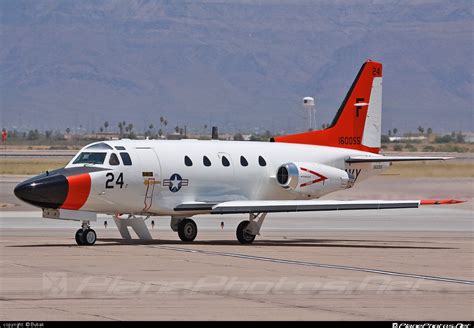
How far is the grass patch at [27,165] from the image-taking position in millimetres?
83000

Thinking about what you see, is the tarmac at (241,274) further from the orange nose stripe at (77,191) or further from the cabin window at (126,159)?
the cabin window at (126,159)

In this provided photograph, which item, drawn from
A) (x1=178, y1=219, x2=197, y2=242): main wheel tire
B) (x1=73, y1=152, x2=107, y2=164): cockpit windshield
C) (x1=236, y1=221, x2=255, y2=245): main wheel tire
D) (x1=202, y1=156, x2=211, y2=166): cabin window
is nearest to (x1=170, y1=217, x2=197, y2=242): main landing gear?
(x1=178, y1=219, x2=197, y2=242): main wheel tire

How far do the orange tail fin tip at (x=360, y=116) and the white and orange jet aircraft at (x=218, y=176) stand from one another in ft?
0.09

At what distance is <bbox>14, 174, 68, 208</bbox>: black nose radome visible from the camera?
28.9 metres

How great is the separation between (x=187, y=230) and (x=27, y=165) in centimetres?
6275

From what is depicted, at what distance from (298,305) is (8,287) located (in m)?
4.97

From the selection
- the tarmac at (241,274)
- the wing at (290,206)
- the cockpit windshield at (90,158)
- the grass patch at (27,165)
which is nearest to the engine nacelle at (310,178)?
the tarmac at (241,274)

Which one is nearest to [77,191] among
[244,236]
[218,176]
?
[218,176]

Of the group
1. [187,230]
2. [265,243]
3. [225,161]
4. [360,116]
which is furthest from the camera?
[360,116]

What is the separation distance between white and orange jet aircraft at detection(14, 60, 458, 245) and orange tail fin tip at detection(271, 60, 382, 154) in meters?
0.03

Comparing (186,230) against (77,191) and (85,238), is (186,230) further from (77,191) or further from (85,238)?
(77,191)

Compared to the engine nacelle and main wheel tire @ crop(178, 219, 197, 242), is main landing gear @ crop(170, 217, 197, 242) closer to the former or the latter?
main wheel tire @ crop(178, 219, 197, 242)

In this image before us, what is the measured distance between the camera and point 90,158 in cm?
3047

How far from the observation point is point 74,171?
29.9m
